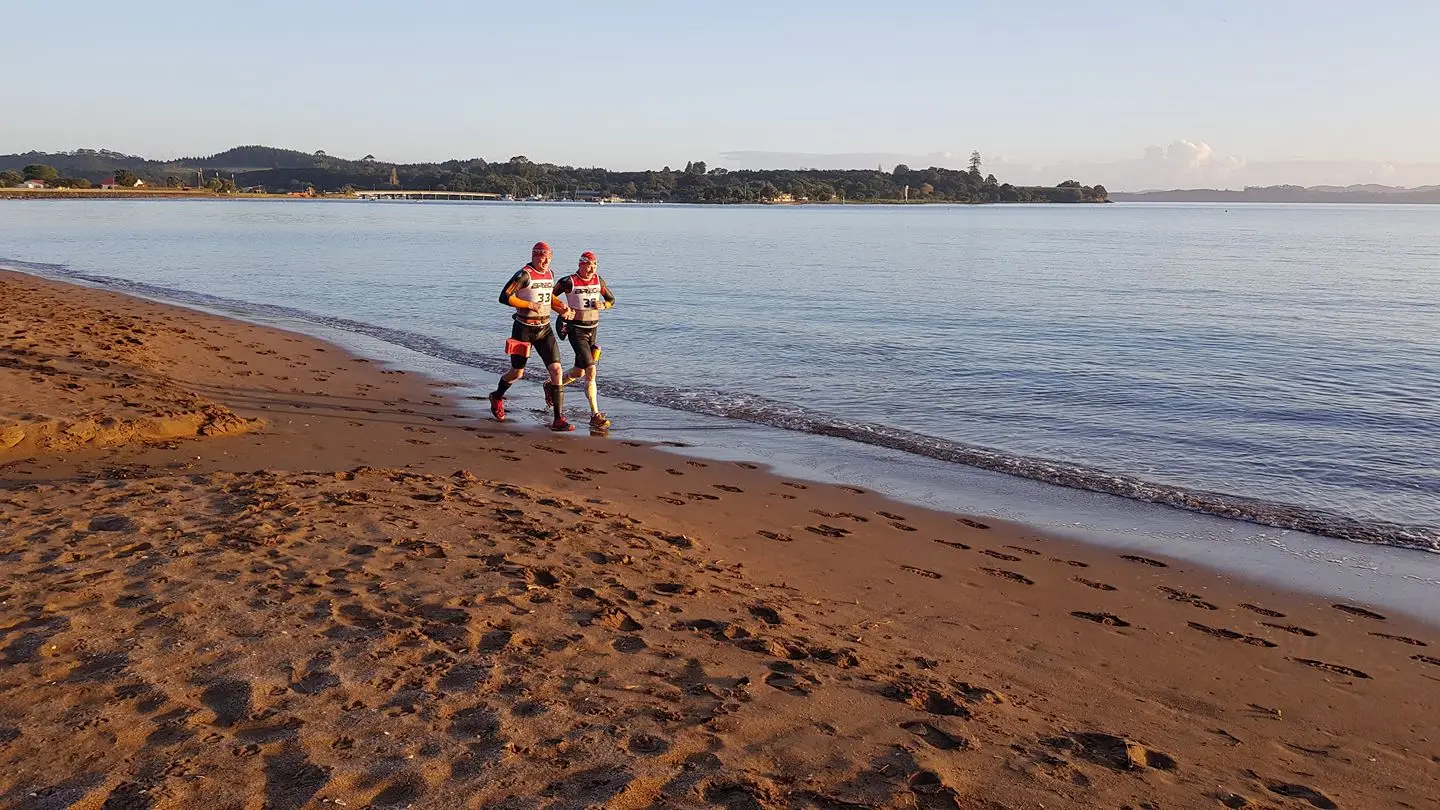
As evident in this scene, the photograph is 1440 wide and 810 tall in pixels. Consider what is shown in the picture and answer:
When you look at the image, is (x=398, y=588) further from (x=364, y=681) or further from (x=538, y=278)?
(x=538, y=278)

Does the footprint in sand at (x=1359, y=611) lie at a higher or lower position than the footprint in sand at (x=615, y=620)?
lower

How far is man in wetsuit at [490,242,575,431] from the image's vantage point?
452 inches

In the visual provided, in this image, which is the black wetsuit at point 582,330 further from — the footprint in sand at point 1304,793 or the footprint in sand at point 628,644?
the footprint in sand at point 1304,793

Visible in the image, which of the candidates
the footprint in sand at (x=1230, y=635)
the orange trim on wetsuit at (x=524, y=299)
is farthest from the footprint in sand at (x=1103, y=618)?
the orange trim on wetsuit at (x=524, y=299)

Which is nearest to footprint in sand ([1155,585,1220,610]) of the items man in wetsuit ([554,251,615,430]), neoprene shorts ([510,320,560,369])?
man in wetsuit ([554,251,615,430])

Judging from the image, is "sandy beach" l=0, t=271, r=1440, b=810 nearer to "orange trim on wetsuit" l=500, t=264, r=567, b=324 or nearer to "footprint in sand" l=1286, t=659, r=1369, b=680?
"footprint in sand" l=1286, t=659, r=1369, b=680

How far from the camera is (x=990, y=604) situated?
21.5 ft

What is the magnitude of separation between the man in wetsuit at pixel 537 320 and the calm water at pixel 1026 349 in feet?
9.05

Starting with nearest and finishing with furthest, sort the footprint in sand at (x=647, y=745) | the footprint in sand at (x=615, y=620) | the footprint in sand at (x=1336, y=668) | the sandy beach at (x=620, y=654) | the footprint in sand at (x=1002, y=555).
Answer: the sandy beach at (x=620, y=654)
the footprint in sand at (x=647, y=745)
the footprint in sand at (x=615, y=620)
the footprint in sand at (x=1336, y=668)
the footprint in sand at (x=1002, y=555)

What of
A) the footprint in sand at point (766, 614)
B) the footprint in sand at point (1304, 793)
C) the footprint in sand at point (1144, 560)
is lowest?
the footprint in sand at point (1144, 560)

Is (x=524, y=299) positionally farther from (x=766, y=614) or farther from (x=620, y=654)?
(x=620, y=654)

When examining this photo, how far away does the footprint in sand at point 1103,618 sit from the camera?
6359 millimetres

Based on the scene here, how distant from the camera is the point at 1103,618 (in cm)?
645

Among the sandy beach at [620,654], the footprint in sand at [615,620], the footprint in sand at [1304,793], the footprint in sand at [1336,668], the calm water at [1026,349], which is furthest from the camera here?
the calm water at [1026,349]
